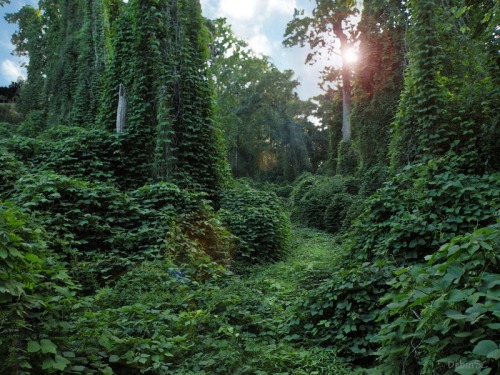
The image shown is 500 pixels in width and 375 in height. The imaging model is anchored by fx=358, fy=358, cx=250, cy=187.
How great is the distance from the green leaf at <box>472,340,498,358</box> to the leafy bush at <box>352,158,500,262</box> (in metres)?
2.88

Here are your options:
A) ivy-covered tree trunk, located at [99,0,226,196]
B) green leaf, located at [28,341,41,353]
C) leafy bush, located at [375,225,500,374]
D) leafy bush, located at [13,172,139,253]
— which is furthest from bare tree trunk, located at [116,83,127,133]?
leafy bush, located at [375,225,500,374]

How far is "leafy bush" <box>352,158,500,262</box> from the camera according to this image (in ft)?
15.2

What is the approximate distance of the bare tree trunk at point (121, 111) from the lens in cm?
1070

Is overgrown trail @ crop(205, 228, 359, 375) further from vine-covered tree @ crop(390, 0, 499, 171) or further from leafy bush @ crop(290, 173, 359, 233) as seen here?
leafy bush @ crop(290, 173, 359, 233)

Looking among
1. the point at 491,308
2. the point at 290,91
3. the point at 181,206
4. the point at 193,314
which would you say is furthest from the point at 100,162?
the point at 290,91

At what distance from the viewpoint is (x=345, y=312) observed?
412 cm

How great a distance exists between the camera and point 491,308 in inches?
71.9

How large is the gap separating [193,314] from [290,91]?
3773 centimetres

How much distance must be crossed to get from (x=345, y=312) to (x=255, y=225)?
5313 millimetres

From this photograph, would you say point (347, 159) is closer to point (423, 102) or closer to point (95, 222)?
point (423, 102)

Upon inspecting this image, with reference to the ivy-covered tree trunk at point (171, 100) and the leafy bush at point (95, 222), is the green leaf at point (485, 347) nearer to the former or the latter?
the leafy bush at point (95, 222)

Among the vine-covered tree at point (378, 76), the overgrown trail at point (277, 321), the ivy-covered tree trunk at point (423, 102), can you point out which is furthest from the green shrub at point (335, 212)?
the overgrown trail at point (277, 321)

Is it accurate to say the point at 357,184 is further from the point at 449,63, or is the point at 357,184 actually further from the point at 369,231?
the point at 369,231

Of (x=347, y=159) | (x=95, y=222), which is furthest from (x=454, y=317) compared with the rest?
(x=347, y=159)
